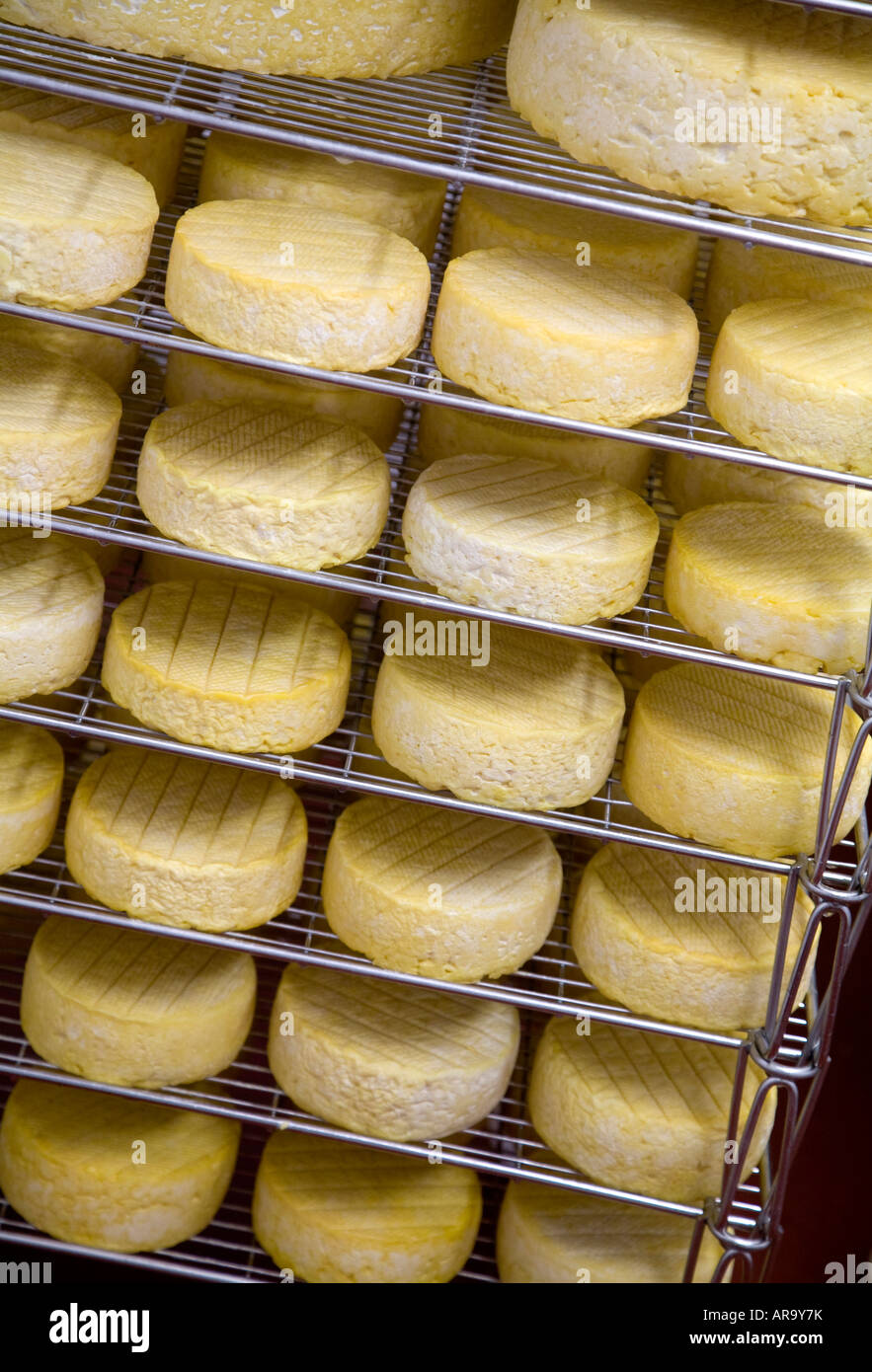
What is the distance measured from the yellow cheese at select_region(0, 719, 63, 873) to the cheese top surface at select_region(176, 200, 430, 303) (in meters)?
0.63

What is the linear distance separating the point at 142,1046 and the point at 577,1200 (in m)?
0.57

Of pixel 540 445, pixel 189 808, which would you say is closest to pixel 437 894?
pixel 189 808

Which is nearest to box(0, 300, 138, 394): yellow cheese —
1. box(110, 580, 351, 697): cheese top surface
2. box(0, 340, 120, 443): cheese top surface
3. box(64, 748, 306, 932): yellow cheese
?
box(0, 340, 120, 443): cheese top surface

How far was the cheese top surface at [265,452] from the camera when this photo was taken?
1.47 meters

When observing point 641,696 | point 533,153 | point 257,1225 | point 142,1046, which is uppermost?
point 533,153

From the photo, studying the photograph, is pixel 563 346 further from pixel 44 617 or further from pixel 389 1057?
pixel 389 1057

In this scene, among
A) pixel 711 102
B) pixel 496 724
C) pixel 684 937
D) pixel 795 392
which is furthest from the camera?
pixel 684 937

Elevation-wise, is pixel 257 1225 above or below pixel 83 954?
below

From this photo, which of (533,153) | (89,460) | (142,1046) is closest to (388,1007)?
(142,1046)

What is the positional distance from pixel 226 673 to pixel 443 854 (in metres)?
0.34

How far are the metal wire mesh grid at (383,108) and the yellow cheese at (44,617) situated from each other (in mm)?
508

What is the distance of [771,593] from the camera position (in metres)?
1.47
